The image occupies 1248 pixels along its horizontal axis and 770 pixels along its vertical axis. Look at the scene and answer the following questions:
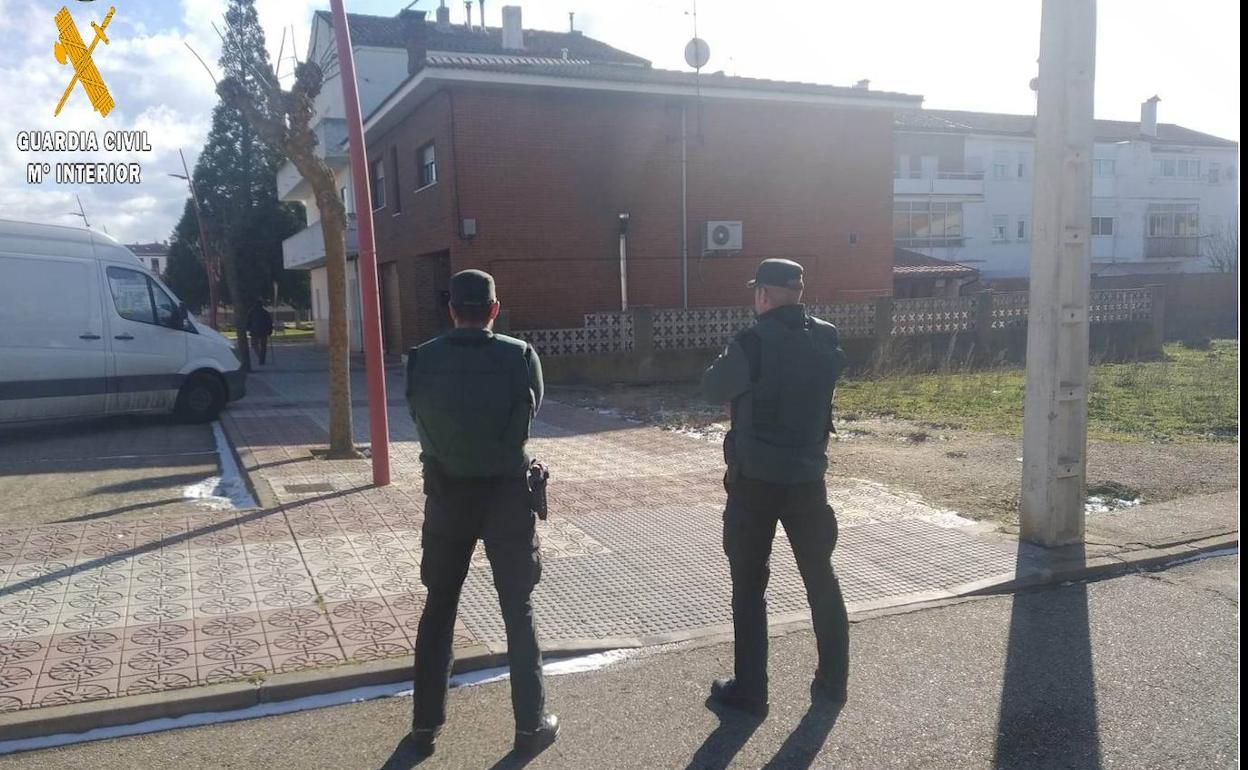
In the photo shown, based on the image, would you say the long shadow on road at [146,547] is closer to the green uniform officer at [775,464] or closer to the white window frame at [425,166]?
the green uniform officer at [775,464]

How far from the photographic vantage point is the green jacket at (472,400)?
11.4 feet

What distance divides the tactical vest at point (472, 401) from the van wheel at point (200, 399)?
10.3 m

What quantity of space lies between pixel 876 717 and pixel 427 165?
18678 millimetres

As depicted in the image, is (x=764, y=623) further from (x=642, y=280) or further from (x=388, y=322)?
(x=388, y=322)

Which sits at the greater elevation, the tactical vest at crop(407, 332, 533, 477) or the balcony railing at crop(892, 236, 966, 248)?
the balcony railing at crop(892, 236, 966, 248)

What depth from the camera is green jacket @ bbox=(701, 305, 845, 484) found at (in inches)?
149

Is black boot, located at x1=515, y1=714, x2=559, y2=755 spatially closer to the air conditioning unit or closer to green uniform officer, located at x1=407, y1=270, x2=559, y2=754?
green uniform officer, located at x1=407, y1=270, x2=559, y2=754

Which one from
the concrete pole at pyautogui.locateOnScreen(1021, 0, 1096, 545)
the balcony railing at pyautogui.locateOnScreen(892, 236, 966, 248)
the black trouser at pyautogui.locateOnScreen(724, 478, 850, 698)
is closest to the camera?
the black trouser at pyautogui.locateOnScreen(724, 478, 850, 698)

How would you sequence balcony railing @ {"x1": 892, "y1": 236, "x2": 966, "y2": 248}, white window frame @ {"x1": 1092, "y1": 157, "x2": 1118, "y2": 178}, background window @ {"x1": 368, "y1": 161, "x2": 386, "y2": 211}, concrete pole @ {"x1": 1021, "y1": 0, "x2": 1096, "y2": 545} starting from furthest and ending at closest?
white window frame @ {"x1": 1092, "y1": 157, "x2": 1118, "y2": 178} < balcony railing @ {"x1": 892, "y1": 236, "x2": 966, "y2": 248} < background window @ {"x1": 368, "y1": 161, "x2": 386, "y2": 211} < concrete pole @ {"x1": 1021, "y1": 0, "x2": 1096, "y2": 545}

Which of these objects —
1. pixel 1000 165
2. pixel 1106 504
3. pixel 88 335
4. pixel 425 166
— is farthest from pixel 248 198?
pixel 1106 504

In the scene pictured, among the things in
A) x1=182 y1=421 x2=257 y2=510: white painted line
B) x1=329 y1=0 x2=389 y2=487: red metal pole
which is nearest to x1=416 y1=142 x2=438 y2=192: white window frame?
x1=182 y1=421 x2=257 y2=510: white painted line

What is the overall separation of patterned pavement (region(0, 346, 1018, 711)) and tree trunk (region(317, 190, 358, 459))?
2.65 ft

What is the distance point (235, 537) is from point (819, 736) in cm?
443

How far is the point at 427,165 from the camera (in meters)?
20.7
